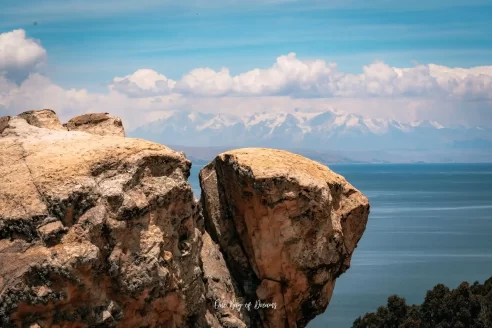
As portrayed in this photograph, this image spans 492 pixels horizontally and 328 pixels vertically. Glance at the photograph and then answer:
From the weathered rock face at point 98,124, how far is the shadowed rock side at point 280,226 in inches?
79.8

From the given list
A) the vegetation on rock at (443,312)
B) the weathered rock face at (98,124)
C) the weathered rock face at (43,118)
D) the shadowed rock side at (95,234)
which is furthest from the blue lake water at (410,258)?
the shadowed rock side at (95,234)

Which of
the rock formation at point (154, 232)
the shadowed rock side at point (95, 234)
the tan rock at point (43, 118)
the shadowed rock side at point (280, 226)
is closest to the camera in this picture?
the shadowed rock side at point (95, 234)

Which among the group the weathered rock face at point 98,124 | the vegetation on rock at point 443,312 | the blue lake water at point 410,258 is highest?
the weathered rock face at point 98,124

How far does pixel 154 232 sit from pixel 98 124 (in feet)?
12.5

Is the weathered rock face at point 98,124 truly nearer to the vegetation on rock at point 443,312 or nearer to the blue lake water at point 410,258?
the vegetation on rock at point 443,312

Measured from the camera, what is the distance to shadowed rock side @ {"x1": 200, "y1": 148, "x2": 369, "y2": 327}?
586 inches

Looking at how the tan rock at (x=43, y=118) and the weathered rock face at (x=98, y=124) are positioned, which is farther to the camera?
the weathered rock face at (x=98, y=124)

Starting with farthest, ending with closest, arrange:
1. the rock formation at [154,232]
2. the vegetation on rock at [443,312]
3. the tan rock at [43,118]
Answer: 1. the vegetation on rock at [443,312]
2. the tan rock at [43,118]
3. the rock formation at [154,232]

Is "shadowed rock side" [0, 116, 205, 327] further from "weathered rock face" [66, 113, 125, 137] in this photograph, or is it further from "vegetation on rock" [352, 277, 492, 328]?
"vegetation on rock" [352, 277, 492, 328]

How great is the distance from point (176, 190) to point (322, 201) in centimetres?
306

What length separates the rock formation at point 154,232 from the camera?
11.5m

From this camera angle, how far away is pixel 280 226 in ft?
49.4

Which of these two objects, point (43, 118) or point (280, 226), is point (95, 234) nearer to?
point (43, 118)

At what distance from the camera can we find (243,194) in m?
15.2
